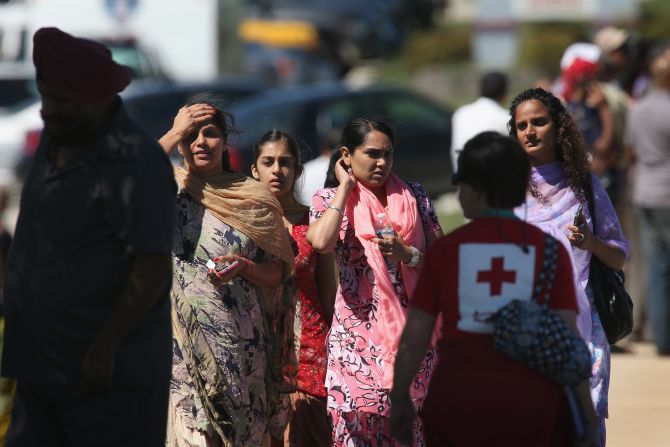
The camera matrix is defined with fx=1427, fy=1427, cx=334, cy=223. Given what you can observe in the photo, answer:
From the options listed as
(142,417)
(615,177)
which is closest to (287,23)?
(615,177)

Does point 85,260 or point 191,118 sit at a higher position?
point 191,118

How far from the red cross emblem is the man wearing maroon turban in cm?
94

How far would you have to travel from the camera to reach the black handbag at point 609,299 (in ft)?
18.0

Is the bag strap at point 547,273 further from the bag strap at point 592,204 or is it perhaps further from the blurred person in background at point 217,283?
the blurred person in background at point 217,283

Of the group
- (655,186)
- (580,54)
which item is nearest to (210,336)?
(655,186)

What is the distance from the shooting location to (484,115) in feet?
31.3

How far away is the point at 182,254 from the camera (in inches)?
221

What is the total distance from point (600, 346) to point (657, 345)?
4.19m

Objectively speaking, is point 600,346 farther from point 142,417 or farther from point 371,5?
point 371,5

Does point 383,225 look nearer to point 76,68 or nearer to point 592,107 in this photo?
point 76,68

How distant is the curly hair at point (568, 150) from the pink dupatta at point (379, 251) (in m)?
0.51

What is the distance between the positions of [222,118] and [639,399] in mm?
3731

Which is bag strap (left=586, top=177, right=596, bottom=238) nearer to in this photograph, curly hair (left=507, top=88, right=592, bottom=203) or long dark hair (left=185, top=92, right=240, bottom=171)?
curly hair (left=507, top=88, right=592, bottom=203)

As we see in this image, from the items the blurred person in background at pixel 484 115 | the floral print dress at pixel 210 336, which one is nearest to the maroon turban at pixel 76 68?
the floral print dress at pixel 210 336
